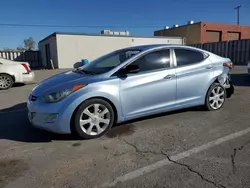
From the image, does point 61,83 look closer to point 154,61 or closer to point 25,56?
point 154,61

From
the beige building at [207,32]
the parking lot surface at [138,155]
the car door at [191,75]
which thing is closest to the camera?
the parking lot surface at [138,155]

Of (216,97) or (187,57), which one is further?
(216,97)

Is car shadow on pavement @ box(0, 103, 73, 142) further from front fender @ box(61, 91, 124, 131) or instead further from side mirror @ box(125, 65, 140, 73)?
side mirror @ box(125, 65, 140, 73)

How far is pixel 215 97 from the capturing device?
534cm

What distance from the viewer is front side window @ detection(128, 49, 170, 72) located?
4379mm

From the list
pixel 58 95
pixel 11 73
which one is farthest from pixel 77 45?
pixel 58 95

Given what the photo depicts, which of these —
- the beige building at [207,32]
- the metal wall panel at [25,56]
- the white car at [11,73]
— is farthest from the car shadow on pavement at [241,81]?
the beige building at [207,32]

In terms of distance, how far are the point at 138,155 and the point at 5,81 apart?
8273mm

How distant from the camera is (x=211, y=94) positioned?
17.3ft

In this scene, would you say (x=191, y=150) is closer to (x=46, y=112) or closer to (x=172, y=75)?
(x=172, y=75)

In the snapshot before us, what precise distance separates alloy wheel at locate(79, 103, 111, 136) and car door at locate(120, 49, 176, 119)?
359mm

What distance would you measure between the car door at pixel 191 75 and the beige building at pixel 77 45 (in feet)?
63.3

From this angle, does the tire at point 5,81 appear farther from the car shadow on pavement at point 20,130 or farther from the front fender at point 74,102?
the front fender at point 74,102

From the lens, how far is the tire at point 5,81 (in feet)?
31.4
